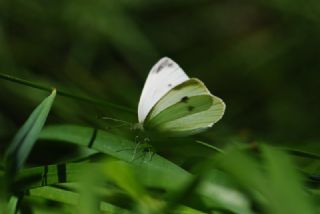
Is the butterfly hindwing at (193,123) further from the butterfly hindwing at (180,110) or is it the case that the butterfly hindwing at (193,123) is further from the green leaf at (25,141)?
the green leaf at (25,141)

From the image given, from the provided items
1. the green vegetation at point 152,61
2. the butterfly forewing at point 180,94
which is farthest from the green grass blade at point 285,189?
the butterfly forewing at point 180,94

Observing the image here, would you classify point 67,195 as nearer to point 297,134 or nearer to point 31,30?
point 297,134

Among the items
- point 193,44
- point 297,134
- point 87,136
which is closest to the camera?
point 87,136

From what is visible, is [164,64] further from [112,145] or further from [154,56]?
[154,56]

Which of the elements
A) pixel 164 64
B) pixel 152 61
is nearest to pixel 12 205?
pixel 164 64

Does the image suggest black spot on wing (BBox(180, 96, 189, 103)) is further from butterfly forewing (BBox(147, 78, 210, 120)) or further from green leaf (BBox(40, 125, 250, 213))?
green leaf (BBox(40, 125, 250, 213))

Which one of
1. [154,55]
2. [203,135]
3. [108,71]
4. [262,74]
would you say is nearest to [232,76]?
[262,74]
